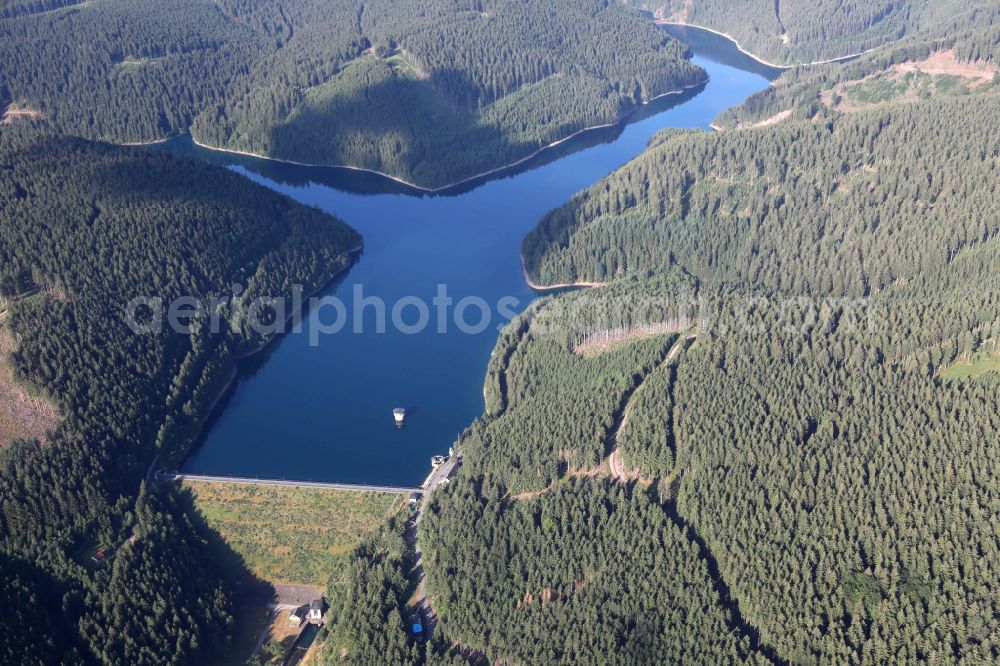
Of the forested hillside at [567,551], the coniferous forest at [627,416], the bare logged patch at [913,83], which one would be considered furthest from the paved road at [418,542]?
the bare logged patch at [913,83]

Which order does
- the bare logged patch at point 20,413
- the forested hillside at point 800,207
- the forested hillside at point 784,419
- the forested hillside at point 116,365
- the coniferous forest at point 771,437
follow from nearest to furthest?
1. the coniferous forest at point 771,437
2. the forested hillside at point 784,419
3. the forested hillside at point 116,365
4. the bare logged patch at point 20,413
5. the forested hillside at point 800,207

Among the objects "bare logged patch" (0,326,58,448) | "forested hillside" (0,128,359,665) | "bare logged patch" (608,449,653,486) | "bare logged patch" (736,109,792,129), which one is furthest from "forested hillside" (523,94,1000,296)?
"bare logged patch" (0,326,58,448)

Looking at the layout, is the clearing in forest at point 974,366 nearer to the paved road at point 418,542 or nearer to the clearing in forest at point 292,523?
the paved road at point 418,542

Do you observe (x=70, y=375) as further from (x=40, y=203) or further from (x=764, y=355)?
(x=764, y=355)

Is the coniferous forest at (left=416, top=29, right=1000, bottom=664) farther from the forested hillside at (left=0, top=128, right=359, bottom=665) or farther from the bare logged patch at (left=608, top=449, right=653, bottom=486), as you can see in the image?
the forested hillside at (left=0, top=128, right=359, bottom=665)

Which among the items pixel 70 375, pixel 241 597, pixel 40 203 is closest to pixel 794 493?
pixel 241 597
